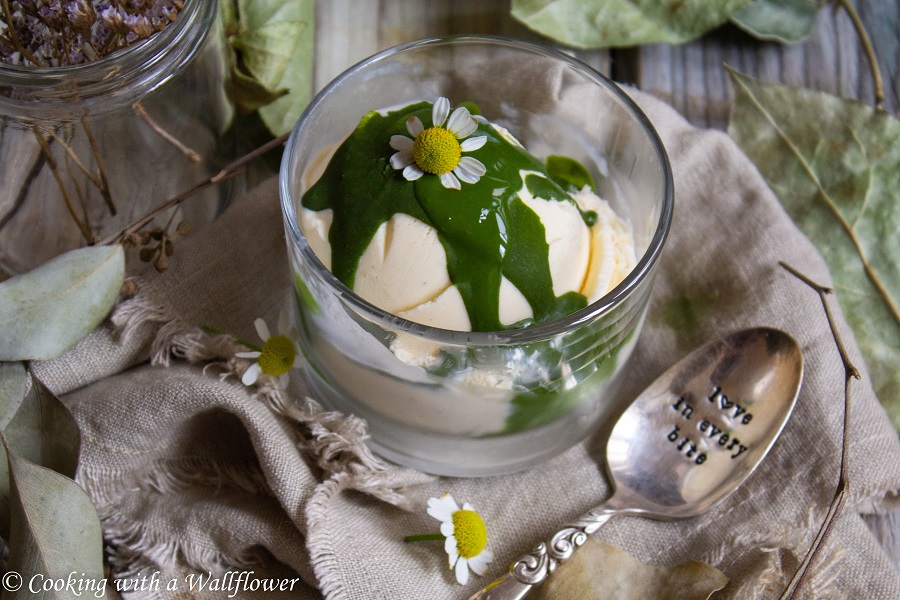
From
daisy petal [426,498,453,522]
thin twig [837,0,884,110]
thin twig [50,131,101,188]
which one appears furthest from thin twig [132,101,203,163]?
thin twig [837,0,884,110]

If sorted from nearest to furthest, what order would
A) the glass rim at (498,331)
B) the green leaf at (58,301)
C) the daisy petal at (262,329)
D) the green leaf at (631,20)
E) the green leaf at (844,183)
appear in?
the glass rim at (498,331) < the green leaf at (58,301) < the daisy petal at (262,329) < the green leaf at (844,183) < the green leaf at (631,20)

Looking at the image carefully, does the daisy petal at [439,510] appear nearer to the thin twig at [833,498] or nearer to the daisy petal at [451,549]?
the daisy petal at [451,549]

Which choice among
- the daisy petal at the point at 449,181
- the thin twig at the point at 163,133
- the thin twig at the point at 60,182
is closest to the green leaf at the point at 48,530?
the thin twig at the point at 60,182

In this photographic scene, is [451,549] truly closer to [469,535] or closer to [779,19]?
[469,535]

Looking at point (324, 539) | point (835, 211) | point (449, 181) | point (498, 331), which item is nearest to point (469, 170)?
point (449, 181)

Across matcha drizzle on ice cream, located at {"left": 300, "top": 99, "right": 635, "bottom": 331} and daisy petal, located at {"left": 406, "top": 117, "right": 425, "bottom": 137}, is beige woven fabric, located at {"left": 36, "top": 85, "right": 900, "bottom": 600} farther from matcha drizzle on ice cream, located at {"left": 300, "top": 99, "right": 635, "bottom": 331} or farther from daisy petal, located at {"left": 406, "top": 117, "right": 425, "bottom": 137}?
daisy petal, located at {"left": 406, "top": 117, "right": 425, "bottom": 137}

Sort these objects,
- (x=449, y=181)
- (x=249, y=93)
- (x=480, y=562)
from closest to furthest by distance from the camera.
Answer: (x=449, y=181), (x=480, y=562), (x=249, y=93)

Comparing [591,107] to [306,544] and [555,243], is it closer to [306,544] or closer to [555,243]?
[555,243]
